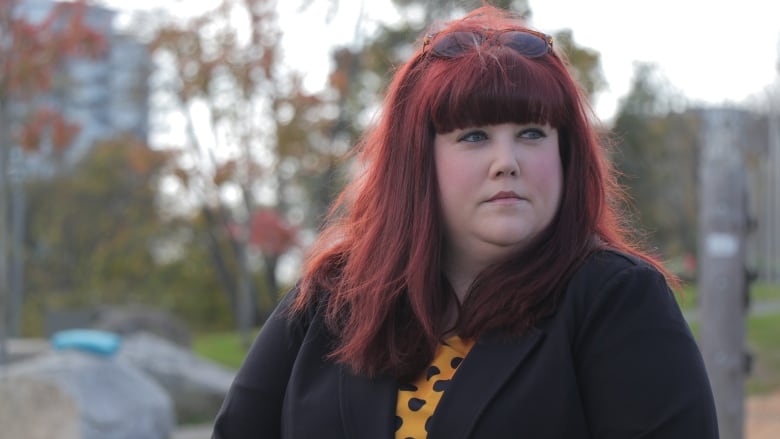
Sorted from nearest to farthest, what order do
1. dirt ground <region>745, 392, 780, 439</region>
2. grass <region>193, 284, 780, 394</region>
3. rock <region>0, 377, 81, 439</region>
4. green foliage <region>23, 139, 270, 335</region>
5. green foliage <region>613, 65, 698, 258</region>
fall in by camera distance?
rock <region>0, 377, 81, 439</region> → dirt ground <region>745, 392, 780, 439</region> → grass <region>193, 284, 780, 394</region> → green foliage <region>613, 65, 698, 258</region> → green foliage <region>23, 139, 270, 335</region>

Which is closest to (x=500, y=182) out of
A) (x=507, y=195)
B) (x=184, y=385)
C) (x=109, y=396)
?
(x=507, y=195)

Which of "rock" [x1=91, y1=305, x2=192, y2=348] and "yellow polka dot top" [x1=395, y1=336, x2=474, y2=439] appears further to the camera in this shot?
"rock" [x1=91, y1=305, x2=192, y2=348]

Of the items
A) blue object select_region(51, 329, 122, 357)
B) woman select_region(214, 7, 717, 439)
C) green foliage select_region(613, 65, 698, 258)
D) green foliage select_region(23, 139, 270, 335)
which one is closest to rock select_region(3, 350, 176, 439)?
blue object select_region(51, 329, 122, 357)

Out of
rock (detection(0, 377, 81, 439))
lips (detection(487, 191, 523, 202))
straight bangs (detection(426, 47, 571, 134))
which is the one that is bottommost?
rock (detection(0, 377, 81, 439))

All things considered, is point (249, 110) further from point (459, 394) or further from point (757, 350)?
point (459, 394)

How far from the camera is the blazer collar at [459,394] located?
5.93ft

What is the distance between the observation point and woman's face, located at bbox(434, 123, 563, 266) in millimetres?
1891

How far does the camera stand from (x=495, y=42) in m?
1.99

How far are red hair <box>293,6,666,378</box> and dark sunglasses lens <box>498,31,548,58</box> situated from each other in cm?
2

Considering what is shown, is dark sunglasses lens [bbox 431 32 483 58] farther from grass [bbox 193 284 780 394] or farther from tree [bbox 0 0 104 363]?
tree [bbox 0 0 104 363]

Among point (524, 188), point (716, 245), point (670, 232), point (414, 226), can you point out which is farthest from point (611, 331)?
point (670, 232)

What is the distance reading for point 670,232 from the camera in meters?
27.1

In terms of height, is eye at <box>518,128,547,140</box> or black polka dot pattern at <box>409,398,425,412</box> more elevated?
eye at <box>518,128,547,140</box>

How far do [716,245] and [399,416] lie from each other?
4623mm
